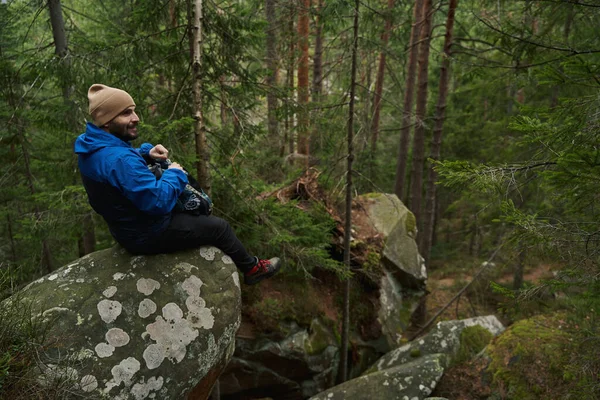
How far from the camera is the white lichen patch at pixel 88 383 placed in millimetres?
3039

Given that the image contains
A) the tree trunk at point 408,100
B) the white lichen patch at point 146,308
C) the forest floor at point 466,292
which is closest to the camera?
the white lichen patch at point 146,308

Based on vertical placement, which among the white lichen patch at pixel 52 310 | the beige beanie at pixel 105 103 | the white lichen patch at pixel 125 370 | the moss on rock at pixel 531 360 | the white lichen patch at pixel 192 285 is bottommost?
the moss on rock at pixel 531 360

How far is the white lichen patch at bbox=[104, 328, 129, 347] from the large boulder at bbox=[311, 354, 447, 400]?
3.73 meters

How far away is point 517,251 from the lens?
433cm

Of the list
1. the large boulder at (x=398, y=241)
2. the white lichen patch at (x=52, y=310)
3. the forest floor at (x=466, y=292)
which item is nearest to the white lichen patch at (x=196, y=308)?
the white lichen patch at (x=52, y=310)

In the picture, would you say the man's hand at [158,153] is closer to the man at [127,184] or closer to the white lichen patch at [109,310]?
the man at [127,184]

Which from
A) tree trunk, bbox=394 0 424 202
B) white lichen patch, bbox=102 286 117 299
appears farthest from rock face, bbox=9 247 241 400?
tree trunk, bbox=394 0 424 202

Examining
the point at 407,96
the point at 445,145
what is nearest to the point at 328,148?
the point at 407,96

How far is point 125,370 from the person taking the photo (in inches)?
128

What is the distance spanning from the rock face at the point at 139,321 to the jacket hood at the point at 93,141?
128 centimetres

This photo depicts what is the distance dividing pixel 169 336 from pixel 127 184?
1.54 meters

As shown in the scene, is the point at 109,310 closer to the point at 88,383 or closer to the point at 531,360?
the point at 88,383

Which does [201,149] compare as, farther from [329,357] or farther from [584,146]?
A: [329,357]

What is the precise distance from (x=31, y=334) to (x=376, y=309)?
7.32 metres
